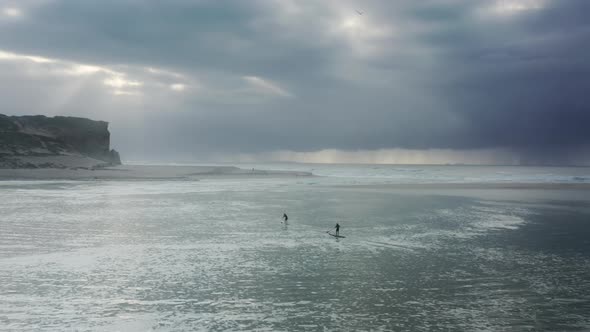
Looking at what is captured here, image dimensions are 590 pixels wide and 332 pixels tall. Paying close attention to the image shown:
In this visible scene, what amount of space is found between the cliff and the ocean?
77.0m

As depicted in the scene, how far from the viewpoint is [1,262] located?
67.4 feet

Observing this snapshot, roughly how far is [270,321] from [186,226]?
777 inches

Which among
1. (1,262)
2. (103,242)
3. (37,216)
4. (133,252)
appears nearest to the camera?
(1,262)

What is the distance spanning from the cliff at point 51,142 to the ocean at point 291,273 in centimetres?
7699

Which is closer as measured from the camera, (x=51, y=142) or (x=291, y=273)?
(x=291, y=273)

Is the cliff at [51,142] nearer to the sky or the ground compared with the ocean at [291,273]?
nearer to the sky

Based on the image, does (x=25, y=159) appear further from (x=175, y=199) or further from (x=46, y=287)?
(x=46, y=287)

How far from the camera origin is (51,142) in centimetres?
11081

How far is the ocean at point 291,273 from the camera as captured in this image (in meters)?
13.7

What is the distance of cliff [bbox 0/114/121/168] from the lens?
10138cm

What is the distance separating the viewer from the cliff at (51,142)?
10138cm

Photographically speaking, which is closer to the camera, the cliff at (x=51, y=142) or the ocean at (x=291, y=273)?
the ocean at (x=291, y=273)

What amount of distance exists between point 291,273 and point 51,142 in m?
111

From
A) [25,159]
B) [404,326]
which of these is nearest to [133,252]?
[404,326]
